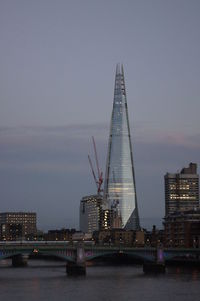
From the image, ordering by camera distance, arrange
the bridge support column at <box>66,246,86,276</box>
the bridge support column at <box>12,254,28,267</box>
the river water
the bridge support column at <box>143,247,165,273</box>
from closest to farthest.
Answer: the river water → the bridge support column at <box>66,246,86,276</box> → the bridge support column at <box>143,247,165,273</box> → the bridge support column at <box>12,254,28,267</box>

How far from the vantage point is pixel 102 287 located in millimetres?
108250

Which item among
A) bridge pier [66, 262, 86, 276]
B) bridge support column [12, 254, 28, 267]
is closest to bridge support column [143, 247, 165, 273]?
bridge pier [66, 262, 86, 276]

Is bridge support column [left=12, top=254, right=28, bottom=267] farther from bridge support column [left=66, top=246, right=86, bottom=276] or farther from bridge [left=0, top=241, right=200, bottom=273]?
bridge support column [left=66, top=246, right=86, bottom=276]

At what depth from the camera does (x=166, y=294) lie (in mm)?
97812

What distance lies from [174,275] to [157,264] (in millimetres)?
15113

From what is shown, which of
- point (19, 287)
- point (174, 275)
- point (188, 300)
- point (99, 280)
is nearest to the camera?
point (188, 300)

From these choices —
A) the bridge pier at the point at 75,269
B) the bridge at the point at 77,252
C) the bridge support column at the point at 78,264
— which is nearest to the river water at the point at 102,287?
the bridge pier at the point at 75,269

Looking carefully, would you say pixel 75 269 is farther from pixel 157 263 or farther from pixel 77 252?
pixel 157 263

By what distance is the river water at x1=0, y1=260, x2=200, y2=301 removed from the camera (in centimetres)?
9575

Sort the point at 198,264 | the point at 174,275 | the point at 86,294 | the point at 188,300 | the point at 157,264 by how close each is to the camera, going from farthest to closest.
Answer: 1. the point at 198,264
2. the point at 157,264
3. the point at 174,275
4. the point at 86,294
5. the point at 188,300

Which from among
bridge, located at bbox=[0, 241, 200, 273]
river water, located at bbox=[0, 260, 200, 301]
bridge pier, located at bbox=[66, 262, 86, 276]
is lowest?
river water, located at bbox=[0, 260, 200, 301]

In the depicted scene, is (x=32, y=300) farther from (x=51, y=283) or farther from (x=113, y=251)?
(x=113, y=251)

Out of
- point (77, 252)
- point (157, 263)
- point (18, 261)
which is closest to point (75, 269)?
point (77, 252)

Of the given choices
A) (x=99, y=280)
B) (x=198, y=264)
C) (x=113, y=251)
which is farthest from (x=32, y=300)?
(x=198, y=264)
